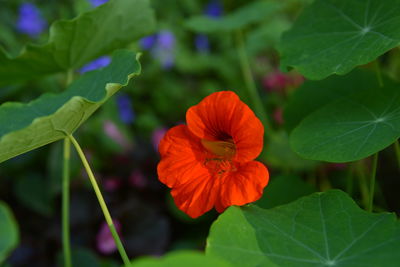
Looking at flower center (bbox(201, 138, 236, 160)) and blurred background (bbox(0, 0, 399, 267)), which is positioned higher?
flower center (bbox(201, 138, 236, 160))

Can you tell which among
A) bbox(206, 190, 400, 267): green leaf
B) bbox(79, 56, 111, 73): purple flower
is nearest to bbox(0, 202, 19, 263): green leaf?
bbox(206, 190, 400, 267): green leaf

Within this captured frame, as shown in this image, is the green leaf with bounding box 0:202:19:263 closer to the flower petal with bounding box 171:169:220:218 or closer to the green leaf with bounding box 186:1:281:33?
the flower petal with bounding box 171:169:220:218

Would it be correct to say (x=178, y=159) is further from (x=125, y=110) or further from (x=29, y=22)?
(x=29, y=22)

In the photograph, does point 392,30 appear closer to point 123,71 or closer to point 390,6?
point 390,6

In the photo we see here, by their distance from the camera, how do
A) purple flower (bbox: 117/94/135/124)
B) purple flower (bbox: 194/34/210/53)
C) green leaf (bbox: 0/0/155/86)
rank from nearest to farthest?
green leaf (bbox: 0/0/155/86) < purple flower (bbox: 117/94/135/124) < purple flower (bbox: 194/34/210/53)

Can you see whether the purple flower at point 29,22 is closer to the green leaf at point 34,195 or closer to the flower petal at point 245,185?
the green leaf at point 34,195
